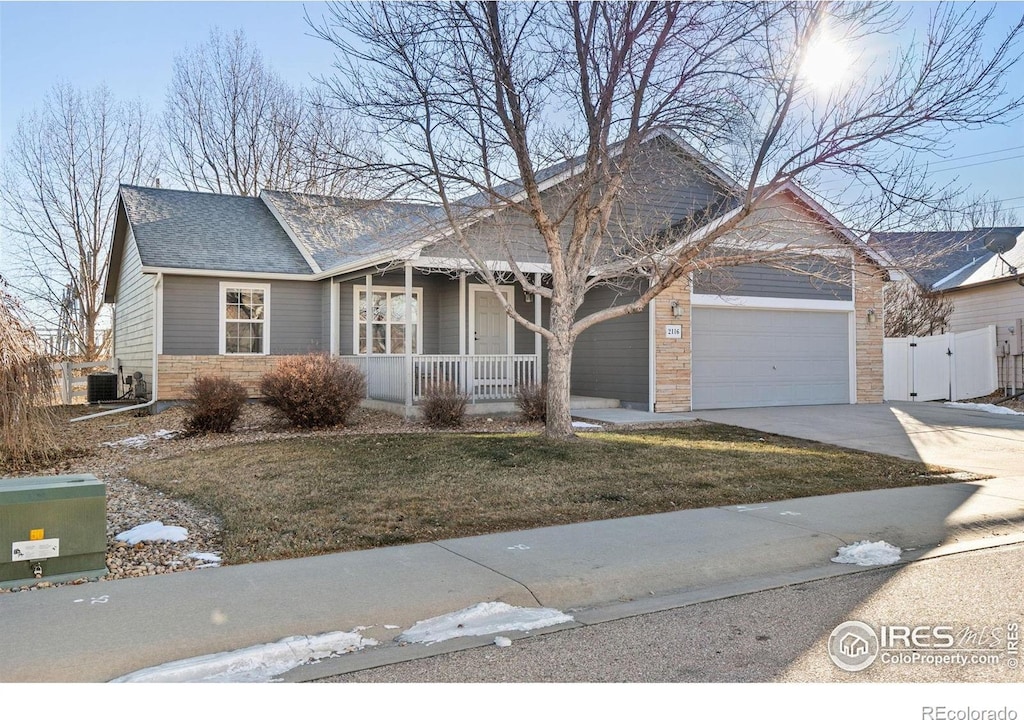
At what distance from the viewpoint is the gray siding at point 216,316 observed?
1650 centimetres

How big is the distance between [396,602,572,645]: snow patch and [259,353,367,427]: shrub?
8.20m

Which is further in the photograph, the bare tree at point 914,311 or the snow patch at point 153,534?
the bare tree at point 914,311

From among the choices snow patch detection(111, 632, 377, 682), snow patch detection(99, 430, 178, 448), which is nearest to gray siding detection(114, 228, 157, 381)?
snow patch detection(99, 430, 178, 448)

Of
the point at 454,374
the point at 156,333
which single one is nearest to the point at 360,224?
the point at 454,374

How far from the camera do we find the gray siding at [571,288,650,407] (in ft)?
51.4

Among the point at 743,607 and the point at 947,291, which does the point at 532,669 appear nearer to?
the point at 743,607

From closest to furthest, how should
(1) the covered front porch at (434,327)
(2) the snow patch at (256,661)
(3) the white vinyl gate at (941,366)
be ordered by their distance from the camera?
(2) the snow patch at (256,661)
(1) the covered front porch at (434,327)
(3) the white vinyl gate at (941,366)

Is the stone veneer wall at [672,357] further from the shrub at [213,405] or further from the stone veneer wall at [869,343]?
the shrub at [213,405]

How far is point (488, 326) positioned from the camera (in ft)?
58.1

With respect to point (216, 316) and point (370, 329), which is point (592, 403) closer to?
point (370, 329)

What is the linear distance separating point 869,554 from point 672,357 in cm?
927

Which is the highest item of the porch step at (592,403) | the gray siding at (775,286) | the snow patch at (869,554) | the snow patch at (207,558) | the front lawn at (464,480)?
the gray siding at (775,286)

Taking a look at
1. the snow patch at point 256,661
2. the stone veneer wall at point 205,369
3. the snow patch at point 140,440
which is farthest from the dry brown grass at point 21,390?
the snow patch at point 256,661

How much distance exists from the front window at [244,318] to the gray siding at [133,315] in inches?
Answer: 60.3
